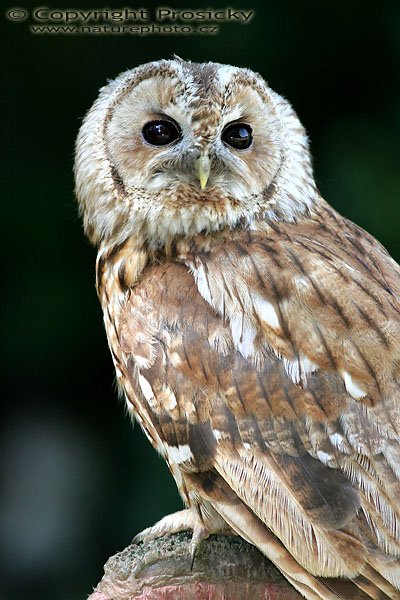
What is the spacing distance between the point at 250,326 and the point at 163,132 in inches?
23.2

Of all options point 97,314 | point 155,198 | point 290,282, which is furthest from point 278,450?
point 97,314

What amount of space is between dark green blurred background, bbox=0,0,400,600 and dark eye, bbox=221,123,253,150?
1.28m

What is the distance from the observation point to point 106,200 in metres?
2.80

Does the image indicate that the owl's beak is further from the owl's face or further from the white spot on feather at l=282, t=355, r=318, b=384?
the white spot on feather at l=282, t=355, r=318, b=384

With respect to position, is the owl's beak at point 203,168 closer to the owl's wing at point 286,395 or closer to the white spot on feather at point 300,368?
the owl's wing at point 286,395

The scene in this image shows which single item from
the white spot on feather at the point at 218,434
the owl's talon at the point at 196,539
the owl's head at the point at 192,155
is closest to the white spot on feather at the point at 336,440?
the white spot on feather at the point at 218,434

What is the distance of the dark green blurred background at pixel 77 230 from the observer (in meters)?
3.94

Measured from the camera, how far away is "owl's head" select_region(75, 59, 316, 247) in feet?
8.35

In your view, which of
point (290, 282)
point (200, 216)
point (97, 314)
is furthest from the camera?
point (97, 314)

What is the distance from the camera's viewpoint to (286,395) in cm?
230

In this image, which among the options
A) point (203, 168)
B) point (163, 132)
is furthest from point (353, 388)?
point (163, 132)

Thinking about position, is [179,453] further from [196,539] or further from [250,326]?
[250,326]

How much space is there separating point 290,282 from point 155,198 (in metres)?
0.47

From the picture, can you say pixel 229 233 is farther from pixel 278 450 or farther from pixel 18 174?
pixel 18 174
